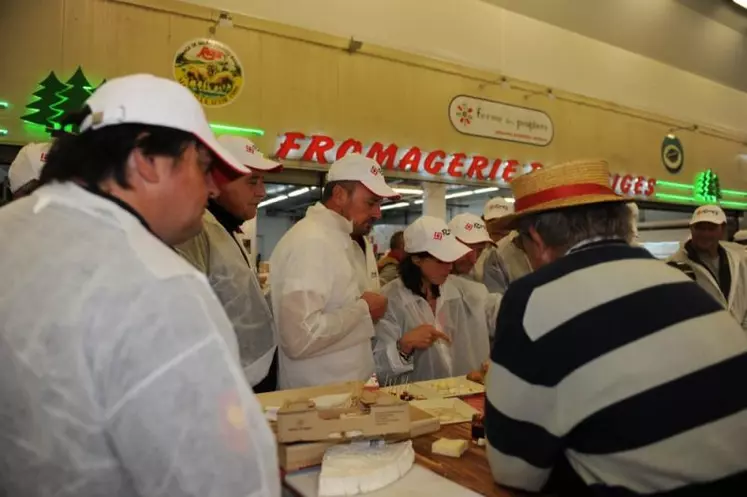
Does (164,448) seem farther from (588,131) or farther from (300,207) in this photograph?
(300,207)

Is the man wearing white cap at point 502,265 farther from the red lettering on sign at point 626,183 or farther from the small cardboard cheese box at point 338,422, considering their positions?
the red lettering on sign at point 626,183

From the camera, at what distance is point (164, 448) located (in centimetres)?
80

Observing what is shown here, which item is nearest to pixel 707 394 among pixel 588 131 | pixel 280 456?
pixel 280 456

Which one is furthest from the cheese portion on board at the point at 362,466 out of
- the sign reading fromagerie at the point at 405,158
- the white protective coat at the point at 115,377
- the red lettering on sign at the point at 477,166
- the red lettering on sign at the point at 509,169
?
the red lettering on sign at the point at 509,169

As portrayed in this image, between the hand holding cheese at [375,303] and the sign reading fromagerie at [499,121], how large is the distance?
4.75m

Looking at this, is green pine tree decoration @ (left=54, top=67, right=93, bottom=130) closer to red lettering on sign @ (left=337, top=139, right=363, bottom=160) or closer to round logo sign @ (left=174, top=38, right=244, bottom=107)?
round logo sign @ (left=174, top=38, right=244, bottom=107)

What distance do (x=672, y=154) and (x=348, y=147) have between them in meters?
6.17

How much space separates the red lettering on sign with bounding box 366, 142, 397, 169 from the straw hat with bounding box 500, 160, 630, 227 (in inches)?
177

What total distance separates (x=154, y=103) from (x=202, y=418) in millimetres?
532

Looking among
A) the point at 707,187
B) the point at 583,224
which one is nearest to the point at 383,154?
the point at 583,224

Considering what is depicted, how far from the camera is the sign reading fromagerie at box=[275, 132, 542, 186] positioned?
5691 millimetres

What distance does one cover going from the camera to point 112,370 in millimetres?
797

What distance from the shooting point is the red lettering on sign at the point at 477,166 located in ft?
22.7

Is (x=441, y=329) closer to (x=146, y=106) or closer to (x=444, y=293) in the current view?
(x=444, y=293)
